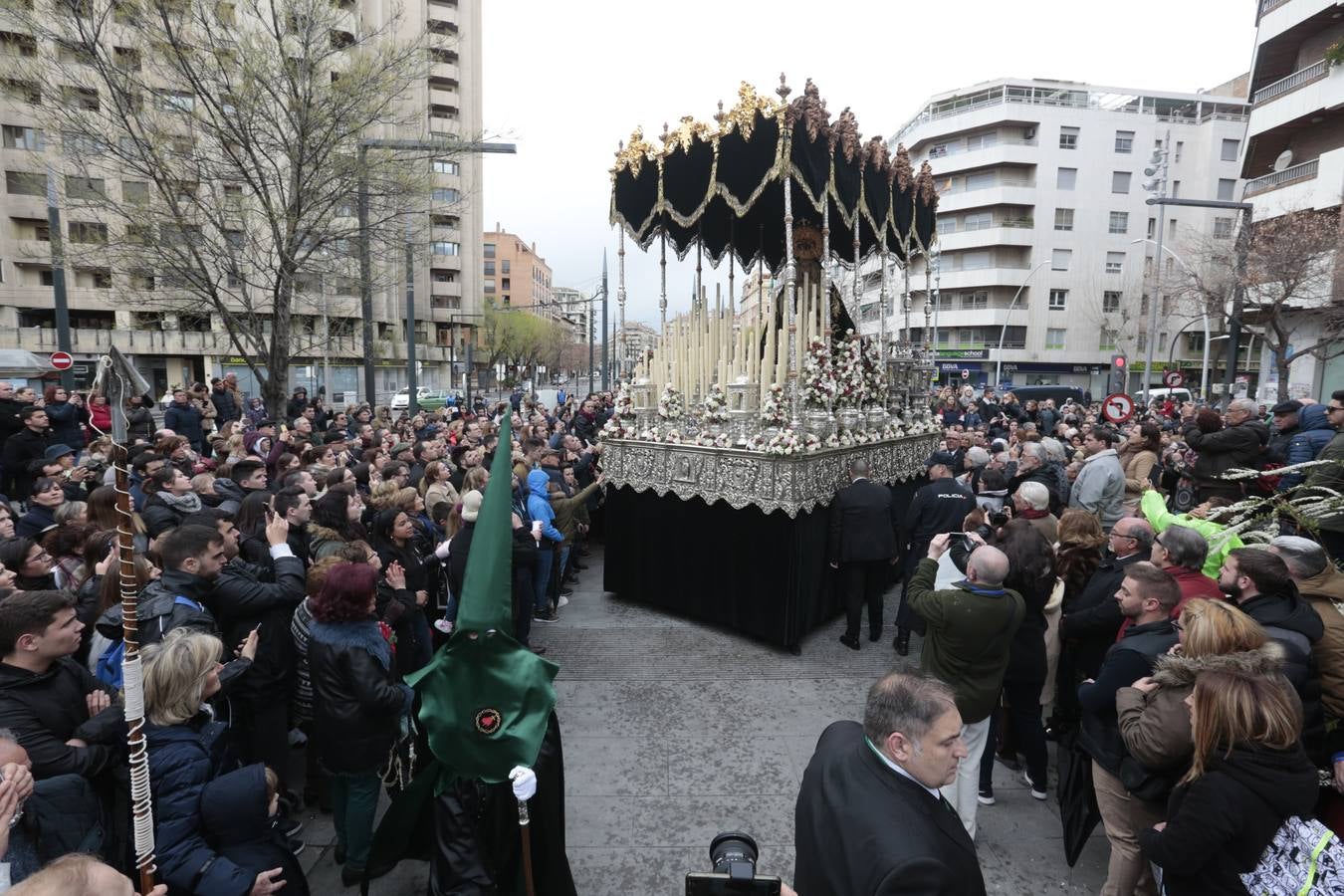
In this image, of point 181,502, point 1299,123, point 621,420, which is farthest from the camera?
point 1299,123

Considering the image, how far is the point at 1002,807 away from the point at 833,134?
633 centimetres

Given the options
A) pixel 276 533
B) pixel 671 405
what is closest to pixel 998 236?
pixel 671 405

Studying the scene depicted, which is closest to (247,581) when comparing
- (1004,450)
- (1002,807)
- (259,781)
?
(259,781)

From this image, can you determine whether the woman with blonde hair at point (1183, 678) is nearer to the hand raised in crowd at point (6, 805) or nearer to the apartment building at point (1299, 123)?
the hand raised in crowd at point (6, 805)

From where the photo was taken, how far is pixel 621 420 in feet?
27.5

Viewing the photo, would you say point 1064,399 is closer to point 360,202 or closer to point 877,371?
point 877,371

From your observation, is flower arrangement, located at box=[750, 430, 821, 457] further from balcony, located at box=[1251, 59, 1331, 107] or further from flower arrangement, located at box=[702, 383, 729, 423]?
balcony, located at box=[1251, 59, 1331, 107]

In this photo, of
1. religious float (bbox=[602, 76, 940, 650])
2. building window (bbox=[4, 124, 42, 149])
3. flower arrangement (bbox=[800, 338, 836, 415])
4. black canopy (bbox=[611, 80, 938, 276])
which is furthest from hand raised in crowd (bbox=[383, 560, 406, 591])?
building window (bbox=[4, 124, 42, 149])

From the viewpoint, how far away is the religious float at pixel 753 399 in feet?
22.8

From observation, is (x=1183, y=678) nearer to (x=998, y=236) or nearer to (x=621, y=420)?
(x=621, y=420)

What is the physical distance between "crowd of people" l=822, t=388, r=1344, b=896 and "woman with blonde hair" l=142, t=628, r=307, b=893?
2.13 metres

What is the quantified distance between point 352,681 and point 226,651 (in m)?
1.04

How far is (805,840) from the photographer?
2195 mm

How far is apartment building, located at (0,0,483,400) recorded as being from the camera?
47.5 feet
